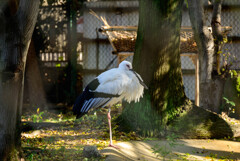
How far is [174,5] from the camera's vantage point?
15.3 feet

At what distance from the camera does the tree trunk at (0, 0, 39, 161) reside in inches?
118

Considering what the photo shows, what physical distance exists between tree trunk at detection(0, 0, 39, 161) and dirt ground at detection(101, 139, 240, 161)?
1.18 metres

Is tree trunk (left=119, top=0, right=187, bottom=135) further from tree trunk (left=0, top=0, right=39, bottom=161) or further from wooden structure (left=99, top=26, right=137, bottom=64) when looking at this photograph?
tree trunk (left=0, top=0, right=39, bottom=161)

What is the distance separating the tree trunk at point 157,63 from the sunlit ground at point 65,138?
404 mm

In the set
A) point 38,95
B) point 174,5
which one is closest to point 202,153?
point 174,5

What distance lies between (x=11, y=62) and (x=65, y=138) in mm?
2238

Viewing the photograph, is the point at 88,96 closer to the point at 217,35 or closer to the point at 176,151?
the point at 176,151

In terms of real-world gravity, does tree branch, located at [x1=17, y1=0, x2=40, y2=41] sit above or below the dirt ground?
above

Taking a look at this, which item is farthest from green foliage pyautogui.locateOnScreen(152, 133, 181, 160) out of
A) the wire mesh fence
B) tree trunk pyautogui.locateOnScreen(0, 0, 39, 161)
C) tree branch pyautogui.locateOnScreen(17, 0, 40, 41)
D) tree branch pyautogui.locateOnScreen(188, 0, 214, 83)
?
the wire mesh fence

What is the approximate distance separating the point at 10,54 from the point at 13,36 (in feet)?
0.62

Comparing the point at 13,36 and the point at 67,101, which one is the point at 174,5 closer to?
the point at 13,36

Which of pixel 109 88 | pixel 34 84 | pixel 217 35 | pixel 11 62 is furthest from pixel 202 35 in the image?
pixel 34 84

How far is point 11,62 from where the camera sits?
2996 millimetres

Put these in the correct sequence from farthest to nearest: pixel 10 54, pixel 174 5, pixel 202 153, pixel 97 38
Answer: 1. pixel 97 38
2. pixel 174 5
3. pixel 202 153
4. pixel 10 54
